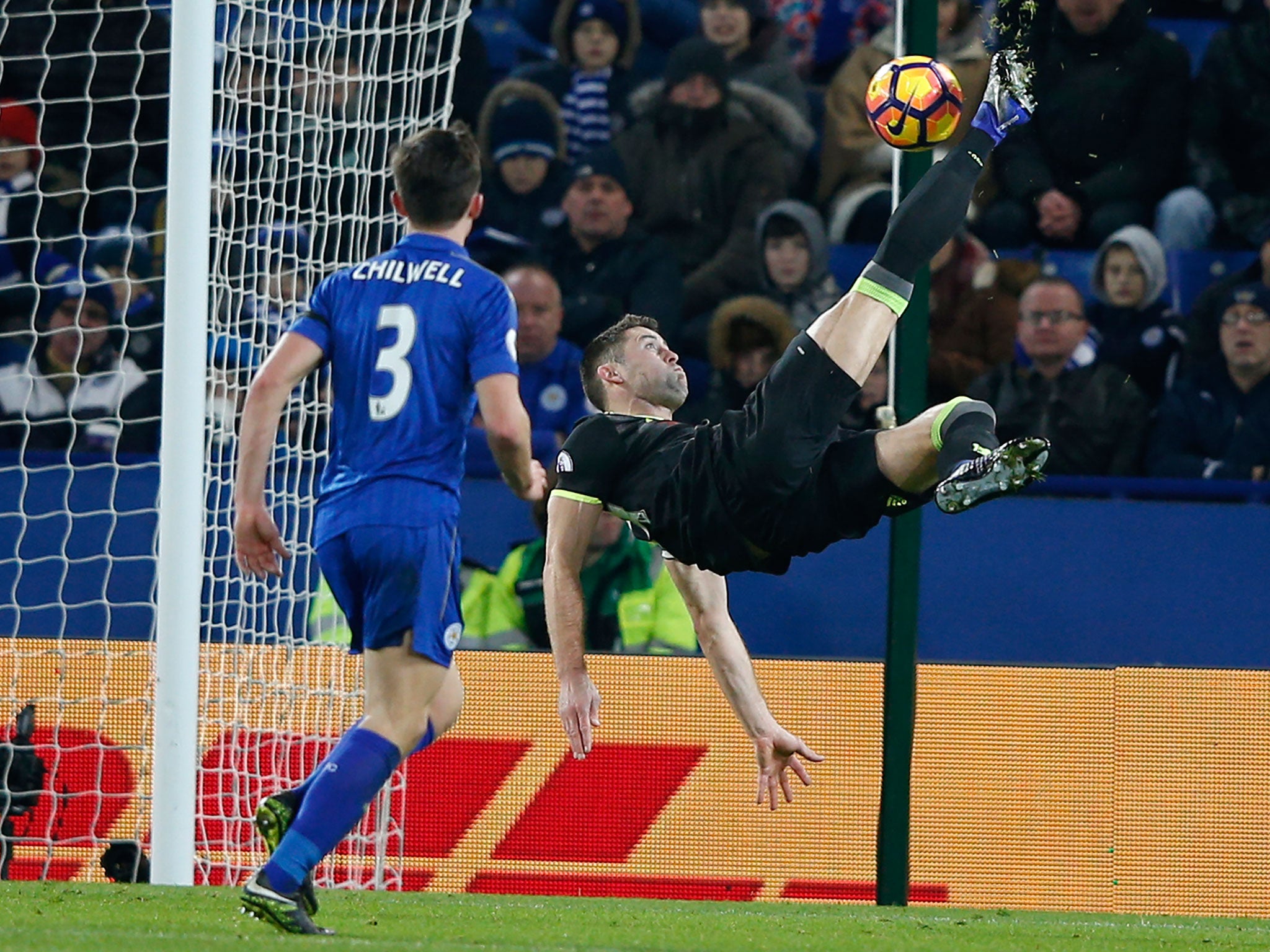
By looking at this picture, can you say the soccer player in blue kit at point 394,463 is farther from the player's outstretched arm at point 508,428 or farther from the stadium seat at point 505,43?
the stadium seat at point 505,43

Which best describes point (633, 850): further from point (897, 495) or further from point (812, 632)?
point (897, 495)

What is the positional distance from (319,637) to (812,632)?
198 cm

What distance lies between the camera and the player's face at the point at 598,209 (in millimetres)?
9648

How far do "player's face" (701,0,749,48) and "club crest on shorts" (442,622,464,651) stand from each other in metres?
6.32

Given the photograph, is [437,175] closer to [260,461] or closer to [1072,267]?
[260,461]

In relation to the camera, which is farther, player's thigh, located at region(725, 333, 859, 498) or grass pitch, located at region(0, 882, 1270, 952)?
player's thigh, located at region(725, 333, 859, 498)

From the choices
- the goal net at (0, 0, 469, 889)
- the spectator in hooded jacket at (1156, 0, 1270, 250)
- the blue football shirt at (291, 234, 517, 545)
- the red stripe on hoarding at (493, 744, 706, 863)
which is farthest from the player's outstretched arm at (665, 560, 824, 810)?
the spectator in hooded jacket at (1156, 0, 1270, 250)

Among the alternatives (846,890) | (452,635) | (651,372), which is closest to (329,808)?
(452,635)

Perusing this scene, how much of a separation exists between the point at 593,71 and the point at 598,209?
1.11m

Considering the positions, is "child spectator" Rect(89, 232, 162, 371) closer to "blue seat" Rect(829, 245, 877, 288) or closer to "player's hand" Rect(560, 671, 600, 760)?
"blue seat" Rect(829, 245, 877, 288)

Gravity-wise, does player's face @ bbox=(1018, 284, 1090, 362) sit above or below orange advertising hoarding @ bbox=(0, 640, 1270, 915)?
above

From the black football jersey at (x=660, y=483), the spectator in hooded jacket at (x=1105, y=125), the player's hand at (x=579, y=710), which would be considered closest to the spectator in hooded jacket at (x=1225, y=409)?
the spectator in hooded jacket at (x=1105, y=125)

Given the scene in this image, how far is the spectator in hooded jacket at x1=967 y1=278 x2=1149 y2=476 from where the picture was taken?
873cm

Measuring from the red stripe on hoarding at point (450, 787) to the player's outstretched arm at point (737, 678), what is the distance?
154 centimetres
